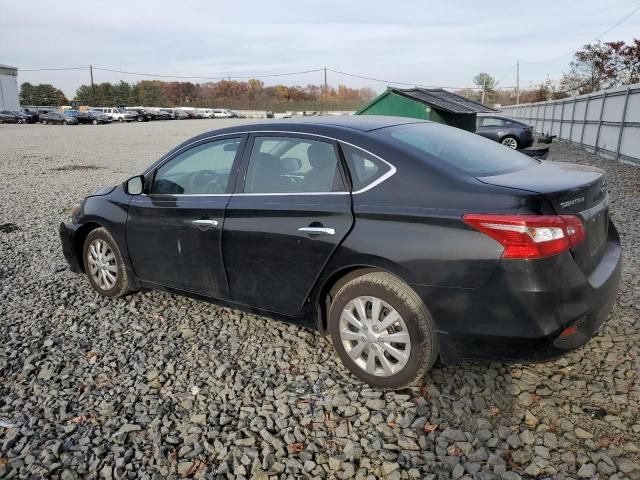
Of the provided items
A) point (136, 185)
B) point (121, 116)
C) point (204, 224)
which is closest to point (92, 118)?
point (121, 116)

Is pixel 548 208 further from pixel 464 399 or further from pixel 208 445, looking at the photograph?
Answer: pixel 208 445

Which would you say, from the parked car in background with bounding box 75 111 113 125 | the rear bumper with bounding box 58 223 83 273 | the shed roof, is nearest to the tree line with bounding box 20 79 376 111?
the parked car in background with bounding box 75 111 113 125

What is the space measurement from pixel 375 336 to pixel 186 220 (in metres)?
1.63

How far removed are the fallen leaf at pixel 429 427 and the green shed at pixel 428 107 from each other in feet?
27.1

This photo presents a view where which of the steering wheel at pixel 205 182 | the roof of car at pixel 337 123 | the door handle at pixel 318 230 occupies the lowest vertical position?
the door handle at pixel 318 230

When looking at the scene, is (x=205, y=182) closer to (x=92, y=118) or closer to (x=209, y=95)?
(x=92, y=118)

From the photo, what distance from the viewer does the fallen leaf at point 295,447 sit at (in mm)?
2588

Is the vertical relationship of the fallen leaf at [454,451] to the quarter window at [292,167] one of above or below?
below

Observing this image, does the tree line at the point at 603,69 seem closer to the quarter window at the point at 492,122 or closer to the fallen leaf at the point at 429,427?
the quarter window at the point at 492,122

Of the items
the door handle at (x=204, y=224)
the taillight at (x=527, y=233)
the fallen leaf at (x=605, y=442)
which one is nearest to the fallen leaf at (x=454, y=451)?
the fallen leaf at (x=605, y=442)

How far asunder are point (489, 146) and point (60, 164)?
15.5m

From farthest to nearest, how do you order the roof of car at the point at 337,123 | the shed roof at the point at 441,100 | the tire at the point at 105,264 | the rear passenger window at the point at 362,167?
1. the shed roof at the point at 441,100
2. the tire at the point at 105,264
3. the roof of car at the point at 337,123
4. the rear passenger window at the point at 362,167

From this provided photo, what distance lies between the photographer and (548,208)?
2.53 m

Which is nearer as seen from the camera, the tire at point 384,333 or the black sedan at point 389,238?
the black sedan at point 389,238
